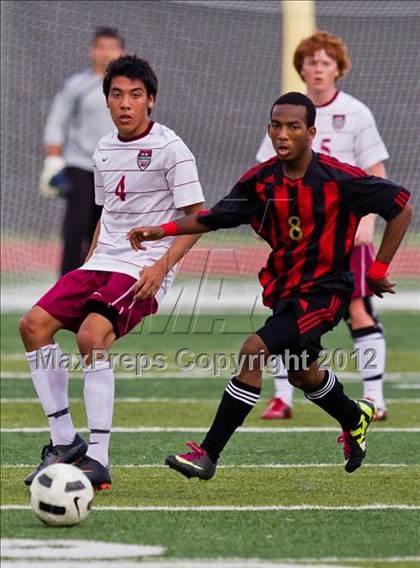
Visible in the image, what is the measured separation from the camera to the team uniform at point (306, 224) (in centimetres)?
580

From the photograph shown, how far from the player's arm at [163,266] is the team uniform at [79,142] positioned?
4.68 metres

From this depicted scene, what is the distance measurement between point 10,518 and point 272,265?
5.33 feet

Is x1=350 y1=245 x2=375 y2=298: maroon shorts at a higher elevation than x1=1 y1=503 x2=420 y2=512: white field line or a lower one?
higher

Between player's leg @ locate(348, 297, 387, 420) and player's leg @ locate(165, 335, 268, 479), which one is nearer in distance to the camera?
player's leg @ locate(165, 335, 268, 479)

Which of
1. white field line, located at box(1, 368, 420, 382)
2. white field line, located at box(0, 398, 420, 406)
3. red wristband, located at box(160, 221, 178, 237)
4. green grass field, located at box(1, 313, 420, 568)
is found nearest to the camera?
green grass field, located at box(1, 313, 420, 568)

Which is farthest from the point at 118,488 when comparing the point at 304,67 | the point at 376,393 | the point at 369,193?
the point at 304,67

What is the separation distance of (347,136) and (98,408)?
10.0 feet

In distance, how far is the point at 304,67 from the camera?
8406mm

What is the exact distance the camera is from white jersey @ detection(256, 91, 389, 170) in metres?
8.25

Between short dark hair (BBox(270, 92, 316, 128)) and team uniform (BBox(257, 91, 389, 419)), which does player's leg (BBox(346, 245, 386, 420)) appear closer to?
team uniform (BBox(257, 91, 389, 419))

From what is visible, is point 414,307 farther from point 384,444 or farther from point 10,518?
point 10,518

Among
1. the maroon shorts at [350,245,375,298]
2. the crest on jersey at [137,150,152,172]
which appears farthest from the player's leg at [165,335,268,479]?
the maroon shorts at [350,245,375,298]

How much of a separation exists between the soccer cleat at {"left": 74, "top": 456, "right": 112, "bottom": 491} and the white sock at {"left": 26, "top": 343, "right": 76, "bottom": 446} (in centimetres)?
29

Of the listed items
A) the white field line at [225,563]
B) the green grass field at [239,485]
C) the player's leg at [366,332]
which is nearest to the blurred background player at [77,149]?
the green grass field at [239,485]
